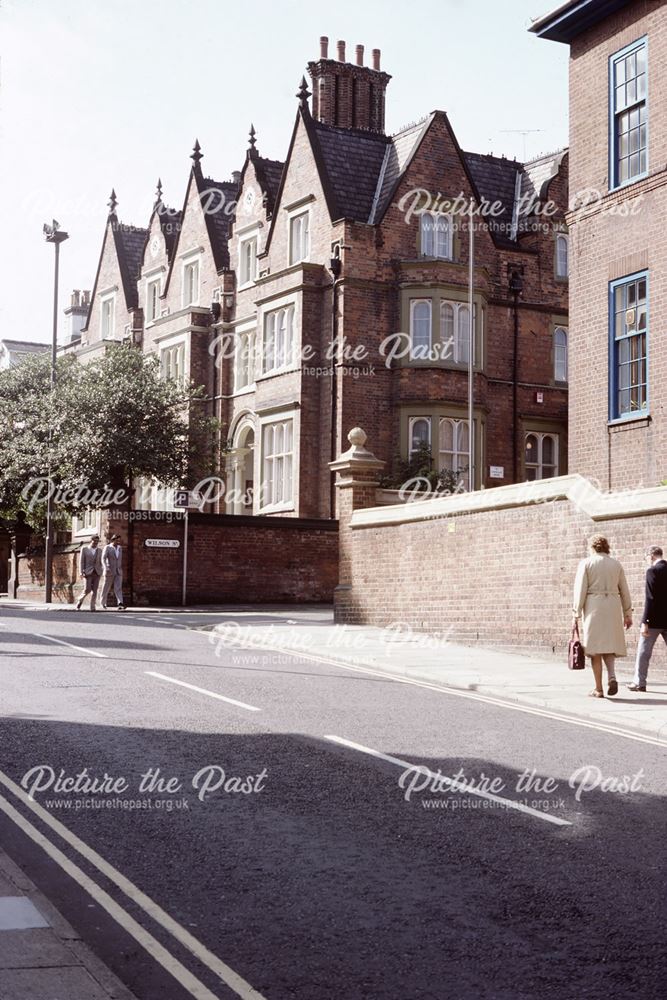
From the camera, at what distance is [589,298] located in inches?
838

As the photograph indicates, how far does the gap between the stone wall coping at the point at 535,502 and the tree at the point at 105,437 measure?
11995 millimetres

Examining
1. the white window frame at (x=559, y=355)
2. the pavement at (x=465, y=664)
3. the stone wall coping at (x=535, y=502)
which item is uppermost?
the white window frame at (x=559, y=355)

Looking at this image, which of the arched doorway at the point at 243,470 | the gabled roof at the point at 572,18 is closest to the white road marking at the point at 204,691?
the gabled roof at the point at 572,18

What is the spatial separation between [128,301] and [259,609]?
74.1 feet

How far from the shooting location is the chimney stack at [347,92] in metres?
42.4

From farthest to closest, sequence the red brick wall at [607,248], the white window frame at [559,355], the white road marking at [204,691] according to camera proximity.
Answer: the white window frame at [559,355], the red brick wall at [607,248], the white road marking at [204,691]

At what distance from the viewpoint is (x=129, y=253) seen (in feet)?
174

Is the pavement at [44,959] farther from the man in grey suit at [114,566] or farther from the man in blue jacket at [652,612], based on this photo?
the man in grey suit at [114,566]

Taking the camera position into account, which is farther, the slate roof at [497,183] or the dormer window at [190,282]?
the dormer window at [190,282]

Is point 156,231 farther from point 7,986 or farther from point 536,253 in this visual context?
point 7,986

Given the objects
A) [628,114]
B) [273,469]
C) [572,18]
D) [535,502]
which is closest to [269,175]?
[273,469]

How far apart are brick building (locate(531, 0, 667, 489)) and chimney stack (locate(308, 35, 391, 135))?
2110 cm

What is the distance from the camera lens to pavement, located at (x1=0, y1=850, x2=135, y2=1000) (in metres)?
4.34

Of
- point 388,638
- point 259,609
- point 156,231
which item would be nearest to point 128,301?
point 156,231
